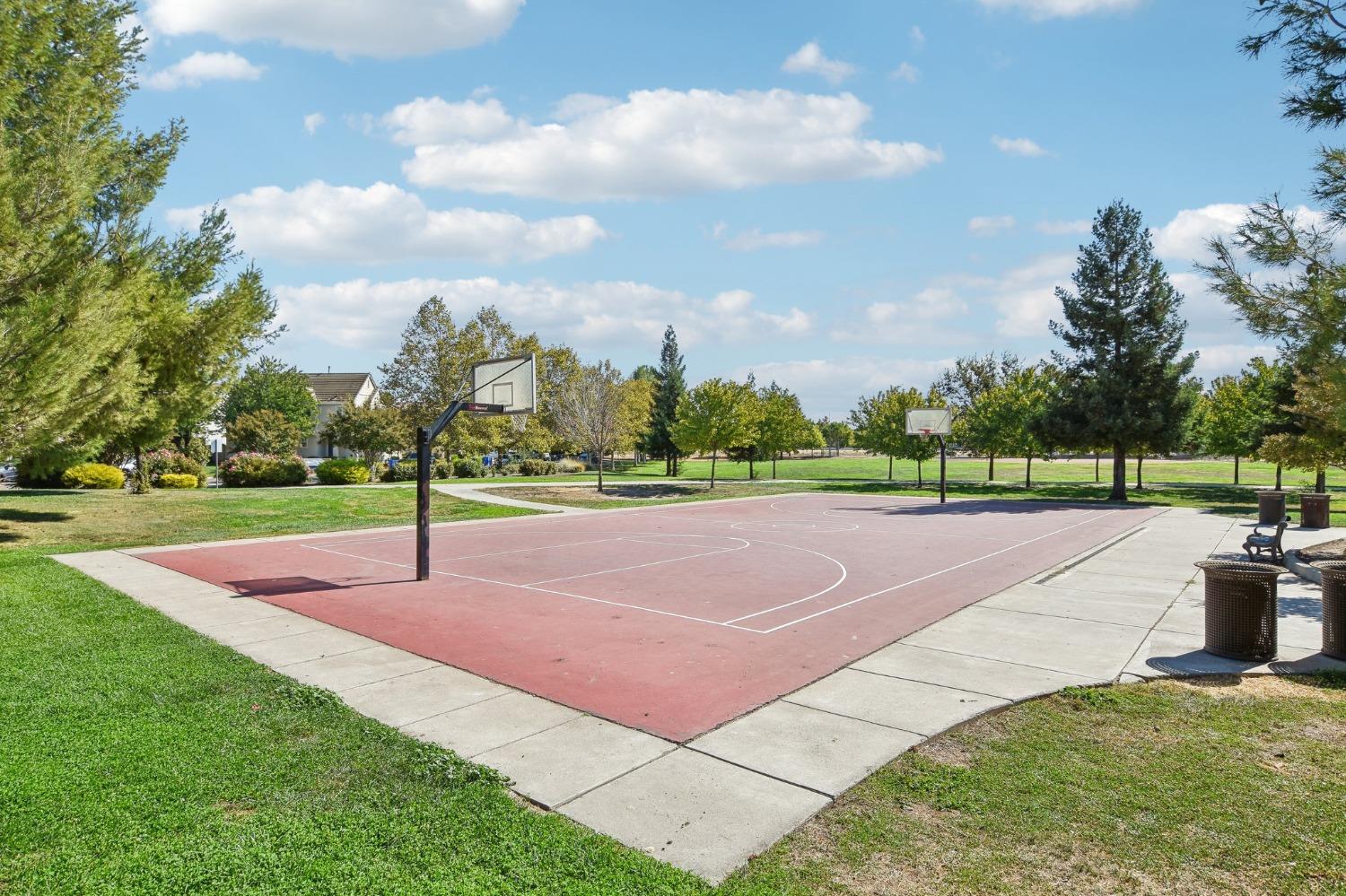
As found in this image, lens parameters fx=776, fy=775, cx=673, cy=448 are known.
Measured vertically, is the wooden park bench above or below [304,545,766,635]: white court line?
above

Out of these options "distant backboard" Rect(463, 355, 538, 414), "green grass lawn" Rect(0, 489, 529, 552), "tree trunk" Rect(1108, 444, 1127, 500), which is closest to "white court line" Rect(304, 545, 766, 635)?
"distant backboard" Rect(463, 355, 538, 414)

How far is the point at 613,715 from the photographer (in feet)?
22.3

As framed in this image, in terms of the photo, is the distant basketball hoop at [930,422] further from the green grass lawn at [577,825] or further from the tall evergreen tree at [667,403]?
the green grass lawn at [577,825]

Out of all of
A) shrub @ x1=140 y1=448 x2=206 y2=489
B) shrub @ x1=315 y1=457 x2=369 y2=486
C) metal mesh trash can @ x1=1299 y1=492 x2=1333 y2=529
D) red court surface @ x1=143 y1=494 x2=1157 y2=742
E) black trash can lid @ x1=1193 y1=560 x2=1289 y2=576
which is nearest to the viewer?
red court surface @ x1=143 y1=494 x2=1157 y2=742

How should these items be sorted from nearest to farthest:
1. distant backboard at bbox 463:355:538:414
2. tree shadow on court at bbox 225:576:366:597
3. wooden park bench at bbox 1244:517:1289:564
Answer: tree shadow on court at bbox 225:576:366:597
wooden park bench at bbox 1244:517:1289:564
distant backboard at bbox 463:355:538:414

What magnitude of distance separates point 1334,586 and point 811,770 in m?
6.86

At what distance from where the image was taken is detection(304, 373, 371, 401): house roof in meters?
86.0

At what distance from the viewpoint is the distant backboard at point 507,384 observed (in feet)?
50.4

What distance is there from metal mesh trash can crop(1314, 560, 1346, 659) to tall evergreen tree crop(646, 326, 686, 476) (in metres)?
49.1

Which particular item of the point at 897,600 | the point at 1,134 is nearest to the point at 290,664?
the point at 897,600

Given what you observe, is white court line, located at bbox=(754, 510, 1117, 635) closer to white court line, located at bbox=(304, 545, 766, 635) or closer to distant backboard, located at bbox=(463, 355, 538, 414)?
white court line, located at bbox=(304, 545, 766, 635)

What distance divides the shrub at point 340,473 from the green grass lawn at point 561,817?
3321 centimetres

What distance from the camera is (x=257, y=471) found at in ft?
119

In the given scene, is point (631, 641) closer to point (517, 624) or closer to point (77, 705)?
point (517, 624)
